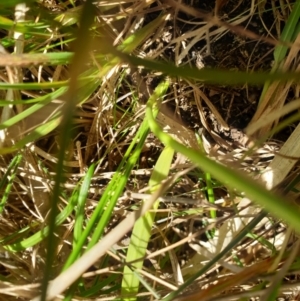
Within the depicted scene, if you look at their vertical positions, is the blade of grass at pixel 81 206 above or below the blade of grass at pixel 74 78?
below

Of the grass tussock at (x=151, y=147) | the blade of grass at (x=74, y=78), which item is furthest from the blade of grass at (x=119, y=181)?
the blade of grass at (x=74, y=78)

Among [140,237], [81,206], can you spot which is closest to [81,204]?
[81,206]

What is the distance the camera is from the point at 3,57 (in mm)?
684

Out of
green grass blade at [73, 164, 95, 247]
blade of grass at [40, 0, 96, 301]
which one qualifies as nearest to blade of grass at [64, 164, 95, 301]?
green grass blade at [73, 164, 95, 247]

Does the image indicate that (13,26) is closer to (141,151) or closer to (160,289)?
(141,151)

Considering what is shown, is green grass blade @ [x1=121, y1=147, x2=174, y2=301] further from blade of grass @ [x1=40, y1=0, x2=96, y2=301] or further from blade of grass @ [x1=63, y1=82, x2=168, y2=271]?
blade of grass @ [x1=40, y1=0, x2=96, y2=301]

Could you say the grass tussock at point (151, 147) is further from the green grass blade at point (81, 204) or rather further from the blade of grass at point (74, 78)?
the blade of grass at point (74, 78)

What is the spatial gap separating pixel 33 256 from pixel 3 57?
375mm

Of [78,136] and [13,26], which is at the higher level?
[13,26]

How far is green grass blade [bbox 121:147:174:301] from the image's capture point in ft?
2.75

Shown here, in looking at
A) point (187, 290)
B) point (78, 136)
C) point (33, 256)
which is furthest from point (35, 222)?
point (187, 290)

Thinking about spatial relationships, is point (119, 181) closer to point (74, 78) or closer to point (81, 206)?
point (81, 206)

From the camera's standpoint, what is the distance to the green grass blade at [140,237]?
84 centimetres

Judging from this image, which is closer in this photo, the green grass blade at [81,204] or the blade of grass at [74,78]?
the blade of grass at [74,78]
